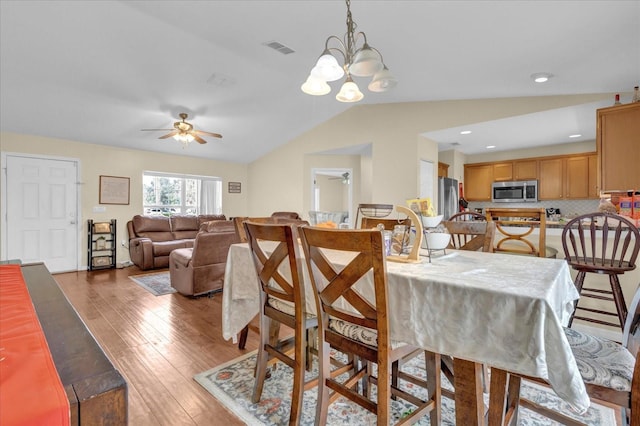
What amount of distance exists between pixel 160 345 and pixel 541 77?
436cm

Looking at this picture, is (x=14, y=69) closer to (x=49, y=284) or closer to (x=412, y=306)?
(x=49, y=284)

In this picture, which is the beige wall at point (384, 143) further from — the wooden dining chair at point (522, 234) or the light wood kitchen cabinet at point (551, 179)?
the wooden dining chair at point (522, 234)

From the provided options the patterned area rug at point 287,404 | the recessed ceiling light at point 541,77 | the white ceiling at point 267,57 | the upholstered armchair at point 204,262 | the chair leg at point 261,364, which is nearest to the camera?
the patterned area rug at point 287,404

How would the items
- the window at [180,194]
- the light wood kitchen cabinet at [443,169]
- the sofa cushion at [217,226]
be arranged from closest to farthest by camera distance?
1. the sofa cushion at [217,226]
2. the light wood kitchen cabinet at [443,169]
3. the window at [180,194]

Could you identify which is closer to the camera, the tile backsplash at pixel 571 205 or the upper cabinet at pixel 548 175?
the upper cabinet at pixel 548 175

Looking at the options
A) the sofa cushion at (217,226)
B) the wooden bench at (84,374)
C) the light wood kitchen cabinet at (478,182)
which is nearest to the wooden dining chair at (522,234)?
the wooden bench at (84,374)

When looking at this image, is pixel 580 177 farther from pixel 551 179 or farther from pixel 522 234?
pixel 522 234

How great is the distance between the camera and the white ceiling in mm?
2312

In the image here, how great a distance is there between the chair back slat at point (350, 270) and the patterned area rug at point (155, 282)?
3.47m

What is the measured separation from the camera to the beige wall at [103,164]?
16.6 ft

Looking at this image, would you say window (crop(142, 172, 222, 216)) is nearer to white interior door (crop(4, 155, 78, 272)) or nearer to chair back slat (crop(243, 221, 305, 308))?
white interior door (crop(4, 155, 78, 272))

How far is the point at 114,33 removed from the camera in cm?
315

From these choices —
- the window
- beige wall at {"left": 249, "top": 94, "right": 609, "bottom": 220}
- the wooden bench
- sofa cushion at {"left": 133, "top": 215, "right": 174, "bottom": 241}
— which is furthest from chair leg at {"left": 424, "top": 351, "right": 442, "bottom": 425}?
the window

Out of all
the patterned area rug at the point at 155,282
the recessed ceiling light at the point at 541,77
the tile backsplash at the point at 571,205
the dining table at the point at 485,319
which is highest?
the recessed ceiling light at the point at 541,77
